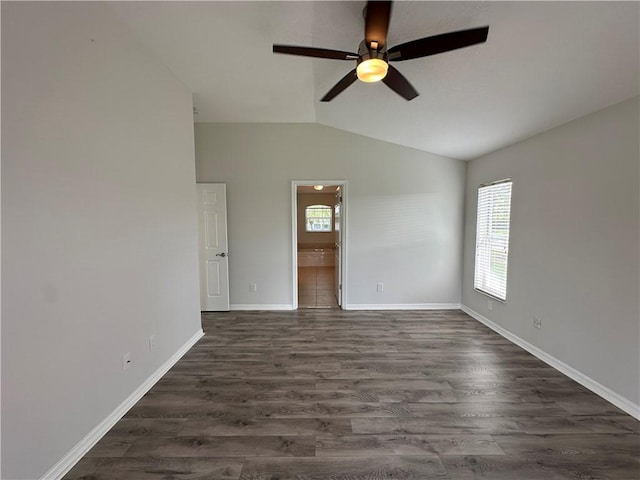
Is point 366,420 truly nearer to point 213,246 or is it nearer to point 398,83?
point 398,83

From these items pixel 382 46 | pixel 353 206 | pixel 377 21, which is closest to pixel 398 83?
pixel 382 46

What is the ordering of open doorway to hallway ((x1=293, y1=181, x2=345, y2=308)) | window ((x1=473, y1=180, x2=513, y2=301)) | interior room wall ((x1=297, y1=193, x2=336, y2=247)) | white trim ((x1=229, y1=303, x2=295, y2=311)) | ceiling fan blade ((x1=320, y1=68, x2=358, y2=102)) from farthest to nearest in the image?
interior room wall ((x1=297, y1=193, x2=336, y2=247))
open doorway to hallway ((x1=293, y1=181, x2=345, y2=308))
white trim ((x1=229, y1=303, x2=295, y2=311))
window ((x1=473, y1=180, x2=513, y2=301))
ceiling fan blade ((x1=320, y1=68, x2=358, y2=102))

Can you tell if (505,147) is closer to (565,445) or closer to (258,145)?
(565,445)

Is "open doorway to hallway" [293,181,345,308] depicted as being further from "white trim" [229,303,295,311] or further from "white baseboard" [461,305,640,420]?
"white baseboard" [461,305,640,420]

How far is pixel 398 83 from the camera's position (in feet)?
6.33

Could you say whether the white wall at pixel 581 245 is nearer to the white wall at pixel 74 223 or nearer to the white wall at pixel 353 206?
the white wall at pixel 353 206

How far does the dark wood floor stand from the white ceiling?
2483mm

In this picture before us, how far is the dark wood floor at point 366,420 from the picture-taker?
5.10ft

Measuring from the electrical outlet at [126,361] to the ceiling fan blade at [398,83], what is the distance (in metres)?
2.86

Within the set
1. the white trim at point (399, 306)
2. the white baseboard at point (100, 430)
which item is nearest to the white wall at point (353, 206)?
the white trim at point (399, 306)

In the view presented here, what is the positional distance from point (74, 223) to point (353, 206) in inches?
131

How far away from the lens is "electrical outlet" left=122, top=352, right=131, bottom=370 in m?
2.02

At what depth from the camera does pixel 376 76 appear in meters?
1.69

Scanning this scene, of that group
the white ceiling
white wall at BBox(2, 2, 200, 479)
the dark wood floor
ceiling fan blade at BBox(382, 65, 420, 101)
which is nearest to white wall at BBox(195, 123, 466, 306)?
the white ceiling
